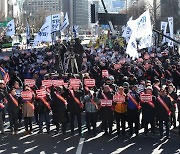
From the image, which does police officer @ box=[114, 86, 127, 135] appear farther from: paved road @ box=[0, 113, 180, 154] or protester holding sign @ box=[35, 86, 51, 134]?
protester holding sign @ box=[35, 86, 51, 134]

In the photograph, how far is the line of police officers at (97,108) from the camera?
467 inches

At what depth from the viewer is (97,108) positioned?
12156mm

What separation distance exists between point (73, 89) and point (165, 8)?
62.8 m

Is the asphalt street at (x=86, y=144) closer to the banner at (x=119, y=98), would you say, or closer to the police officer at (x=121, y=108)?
the police officer at (x=121, y=108)

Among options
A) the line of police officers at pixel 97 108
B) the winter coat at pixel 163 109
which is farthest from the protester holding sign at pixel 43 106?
the winter coat at pixel 163 109

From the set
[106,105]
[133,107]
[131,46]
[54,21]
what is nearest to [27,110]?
[106,105]

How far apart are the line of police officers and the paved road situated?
28 cm

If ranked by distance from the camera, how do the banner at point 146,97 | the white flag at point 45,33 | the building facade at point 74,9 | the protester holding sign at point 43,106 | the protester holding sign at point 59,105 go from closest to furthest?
the banner at point 146,97
the protester holding sign at point 59,105
the protester holding sign at point 43,106
the white flag at point 45,33
the building facade at point 74,9

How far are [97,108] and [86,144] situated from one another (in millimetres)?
1264

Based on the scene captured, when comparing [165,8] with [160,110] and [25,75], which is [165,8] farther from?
[160,110]

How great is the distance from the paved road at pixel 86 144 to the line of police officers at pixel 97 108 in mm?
279

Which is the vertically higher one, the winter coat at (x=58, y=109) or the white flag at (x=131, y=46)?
the white flag at (x=131, y=46)

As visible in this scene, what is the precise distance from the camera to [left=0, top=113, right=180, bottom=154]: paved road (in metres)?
10.8

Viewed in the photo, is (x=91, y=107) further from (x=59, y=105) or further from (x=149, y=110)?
(x=149, y=110)
